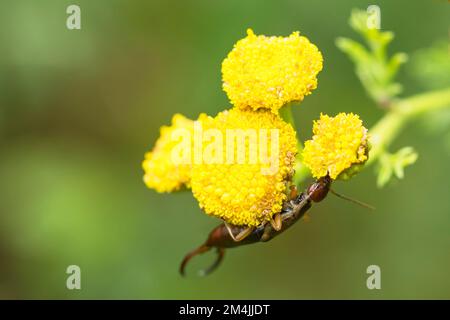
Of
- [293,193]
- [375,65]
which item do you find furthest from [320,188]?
[375,65]

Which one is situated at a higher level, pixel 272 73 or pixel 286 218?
pixel 272 73

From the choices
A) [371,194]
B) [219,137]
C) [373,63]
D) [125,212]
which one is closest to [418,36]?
[371,194]

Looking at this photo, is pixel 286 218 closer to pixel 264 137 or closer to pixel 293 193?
pixel 293 193

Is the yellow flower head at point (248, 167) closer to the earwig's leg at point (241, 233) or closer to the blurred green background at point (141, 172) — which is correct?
the earwig's leg at point (241, 233)

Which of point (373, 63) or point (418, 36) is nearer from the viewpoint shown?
point (373, 63)

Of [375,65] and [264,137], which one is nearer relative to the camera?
[264,137]

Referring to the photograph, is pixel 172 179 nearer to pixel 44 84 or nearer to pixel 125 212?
pixel 125 212

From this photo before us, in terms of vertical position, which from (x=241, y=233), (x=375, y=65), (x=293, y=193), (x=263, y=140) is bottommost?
(x=241, y=233)
